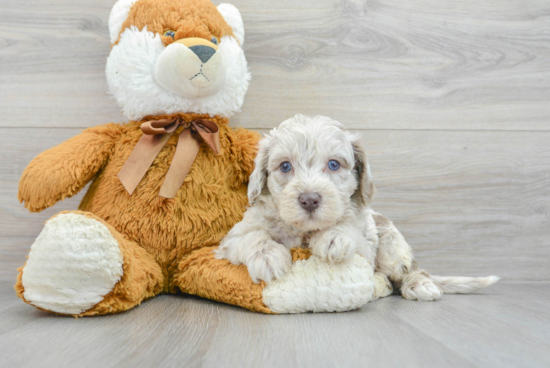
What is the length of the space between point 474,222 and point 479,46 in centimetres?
86

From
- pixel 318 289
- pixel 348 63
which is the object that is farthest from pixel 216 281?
pixel 348 63

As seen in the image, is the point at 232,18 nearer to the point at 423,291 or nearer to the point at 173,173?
the point at 173,173

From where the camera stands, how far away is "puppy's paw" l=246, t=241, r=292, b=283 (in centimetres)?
133

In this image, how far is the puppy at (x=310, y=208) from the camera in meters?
1.32

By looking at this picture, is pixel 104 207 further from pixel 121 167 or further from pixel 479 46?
pixel 479 46

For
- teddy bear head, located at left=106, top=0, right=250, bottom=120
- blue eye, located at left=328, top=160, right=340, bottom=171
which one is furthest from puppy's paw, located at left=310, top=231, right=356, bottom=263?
teddy bear head, located at left=106, top=0, right=250, bottom=120

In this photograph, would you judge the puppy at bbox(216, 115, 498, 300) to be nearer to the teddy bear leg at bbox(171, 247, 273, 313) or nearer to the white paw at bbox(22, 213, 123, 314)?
the teddy bear leg at bbox(171, 247, 273, 313)

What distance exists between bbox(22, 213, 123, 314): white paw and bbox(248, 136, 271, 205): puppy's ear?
0.48 metres

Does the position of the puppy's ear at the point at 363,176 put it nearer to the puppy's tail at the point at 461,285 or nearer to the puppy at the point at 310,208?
the puppy at the point at 310,208

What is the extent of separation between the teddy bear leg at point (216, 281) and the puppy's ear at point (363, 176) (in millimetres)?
466

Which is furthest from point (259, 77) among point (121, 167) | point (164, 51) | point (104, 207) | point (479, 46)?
point (479, 46)

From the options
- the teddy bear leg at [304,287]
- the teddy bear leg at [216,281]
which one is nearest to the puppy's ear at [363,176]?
the teddy bear leg at [304,287]

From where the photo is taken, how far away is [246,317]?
51.6 inches

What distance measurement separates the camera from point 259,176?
4.91 feet
